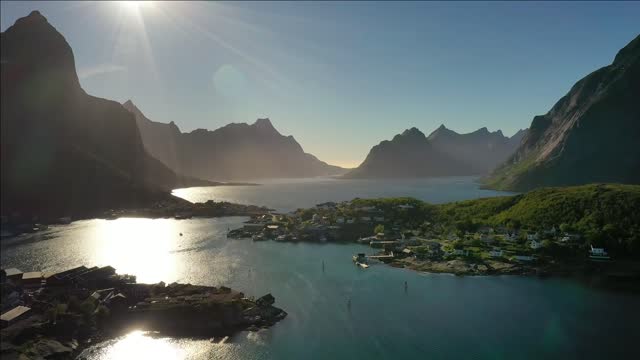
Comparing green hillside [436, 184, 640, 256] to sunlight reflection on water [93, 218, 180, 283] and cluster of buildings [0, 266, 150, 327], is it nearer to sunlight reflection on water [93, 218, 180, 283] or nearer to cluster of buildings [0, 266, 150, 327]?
sunlight reflection on water [93, 218, 180, 283]

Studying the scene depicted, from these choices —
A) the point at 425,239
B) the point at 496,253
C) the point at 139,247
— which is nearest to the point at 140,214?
the point at 139,247

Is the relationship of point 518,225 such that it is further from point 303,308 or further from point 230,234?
point 230,234

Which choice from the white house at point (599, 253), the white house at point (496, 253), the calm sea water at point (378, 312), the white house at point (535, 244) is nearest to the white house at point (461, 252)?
the white house at point (496, 253)

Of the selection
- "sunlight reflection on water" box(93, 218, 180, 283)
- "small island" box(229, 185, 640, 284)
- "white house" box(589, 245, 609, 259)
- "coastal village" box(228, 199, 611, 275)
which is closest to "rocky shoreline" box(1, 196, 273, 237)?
"sunlight reflection on water" box(93, 218, 180, 283)

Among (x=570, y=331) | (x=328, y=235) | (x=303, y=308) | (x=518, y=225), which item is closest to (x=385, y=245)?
(x=328, y=235)

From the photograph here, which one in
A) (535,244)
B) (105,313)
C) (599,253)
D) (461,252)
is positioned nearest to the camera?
(105,313)

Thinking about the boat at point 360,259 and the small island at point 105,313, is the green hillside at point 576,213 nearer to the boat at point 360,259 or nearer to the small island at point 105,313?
the boat at point 360,259

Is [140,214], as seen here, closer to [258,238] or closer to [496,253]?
[258,238]
